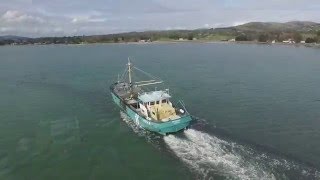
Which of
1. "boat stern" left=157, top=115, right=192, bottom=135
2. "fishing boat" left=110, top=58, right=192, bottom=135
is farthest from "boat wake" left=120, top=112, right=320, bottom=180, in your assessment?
"fishing boat" left=110, top=58, right=192, bottom=135

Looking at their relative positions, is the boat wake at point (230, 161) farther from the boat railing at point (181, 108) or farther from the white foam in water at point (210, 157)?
the boat railing at point (181, 108)

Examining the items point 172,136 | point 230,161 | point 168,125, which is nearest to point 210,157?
point 230,161

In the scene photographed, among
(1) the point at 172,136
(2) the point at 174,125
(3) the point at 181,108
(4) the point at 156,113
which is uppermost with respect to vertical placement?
(4) the point at 156,113

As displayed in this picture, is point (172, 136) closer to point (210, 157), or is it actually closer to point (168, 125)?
point (168, 125)

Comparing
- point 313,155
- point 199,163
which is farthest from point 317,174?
point 199,163

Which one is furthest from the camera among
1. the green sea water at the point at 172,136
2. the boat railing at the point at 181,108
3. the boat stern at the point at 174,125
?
the boat railing at the point at 181,108

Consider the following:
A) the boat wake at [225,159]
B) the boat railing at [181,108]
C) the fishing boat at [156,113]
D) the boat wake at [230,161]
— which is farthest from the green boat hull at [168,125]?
the boat railing at [181,108]

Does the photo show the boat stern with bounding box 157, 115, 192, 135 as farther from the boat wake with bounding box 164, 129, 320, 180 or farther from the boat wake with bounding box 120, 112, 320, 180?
the boat wake with bounding box 164, 129, 320, 180

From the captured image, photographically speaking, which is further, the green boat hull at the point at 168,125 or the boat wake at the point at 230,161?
the green boat hull at the point at 168,125

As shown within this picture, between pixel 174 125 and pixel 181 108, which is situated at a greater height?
pixel 174 125
